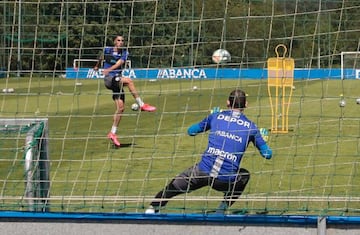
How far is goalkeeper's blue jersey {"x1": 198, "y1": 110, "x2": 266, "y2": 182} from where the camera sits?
7453mm

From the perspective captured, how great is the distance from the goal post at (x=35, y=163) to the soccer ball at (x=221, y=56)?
192 centimetres

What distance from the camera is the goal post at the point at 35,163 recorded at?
719cm

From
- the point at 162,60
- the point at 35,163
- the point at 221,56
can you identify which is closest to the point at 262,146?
the point at 221,56

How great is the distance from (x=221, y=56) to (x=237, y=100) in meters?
1.01

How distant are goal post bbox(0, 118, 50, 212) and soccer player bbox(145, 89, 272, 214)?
3.57 feet

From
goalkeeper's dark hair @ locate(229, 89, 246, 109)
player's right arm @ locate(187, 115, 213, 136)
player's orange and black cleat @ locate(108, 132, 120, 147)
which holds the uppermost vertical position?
player's orange and black cleat @ locate(108, 132, 120, 147)

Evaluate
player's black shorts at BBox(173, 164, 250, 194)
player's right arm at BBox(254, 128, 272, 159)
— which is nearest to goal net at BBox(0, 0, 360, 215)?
player's black shorts at BBox(173, 164, 250, 194)

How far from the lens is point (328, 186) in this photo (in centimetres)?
952

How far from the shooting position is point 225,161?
746 cm

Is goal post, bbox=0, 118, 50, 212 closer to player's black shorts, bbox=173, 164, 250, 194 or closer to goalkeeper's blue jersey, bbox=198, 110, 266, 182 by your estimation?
player's black shorts, bbox=173, 164, 250, 194

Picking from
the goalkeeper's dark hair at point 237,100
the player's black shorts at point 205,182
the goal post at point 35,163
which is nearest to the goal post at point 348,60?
the goalkeeper's dark hair at point 237,100

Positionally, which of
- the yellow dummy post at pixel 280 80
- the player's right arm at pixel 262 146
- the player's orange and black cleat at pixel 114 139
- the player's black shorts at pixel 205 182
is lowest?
the player's black shorts at pixel 205 182

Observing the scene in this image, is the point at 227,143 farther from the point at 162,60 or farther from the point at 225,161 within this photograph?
the point at 162,60

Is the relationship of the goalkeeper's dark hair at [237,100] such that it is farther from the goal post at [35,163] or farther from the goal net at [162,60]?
the goal post at [35,163]
